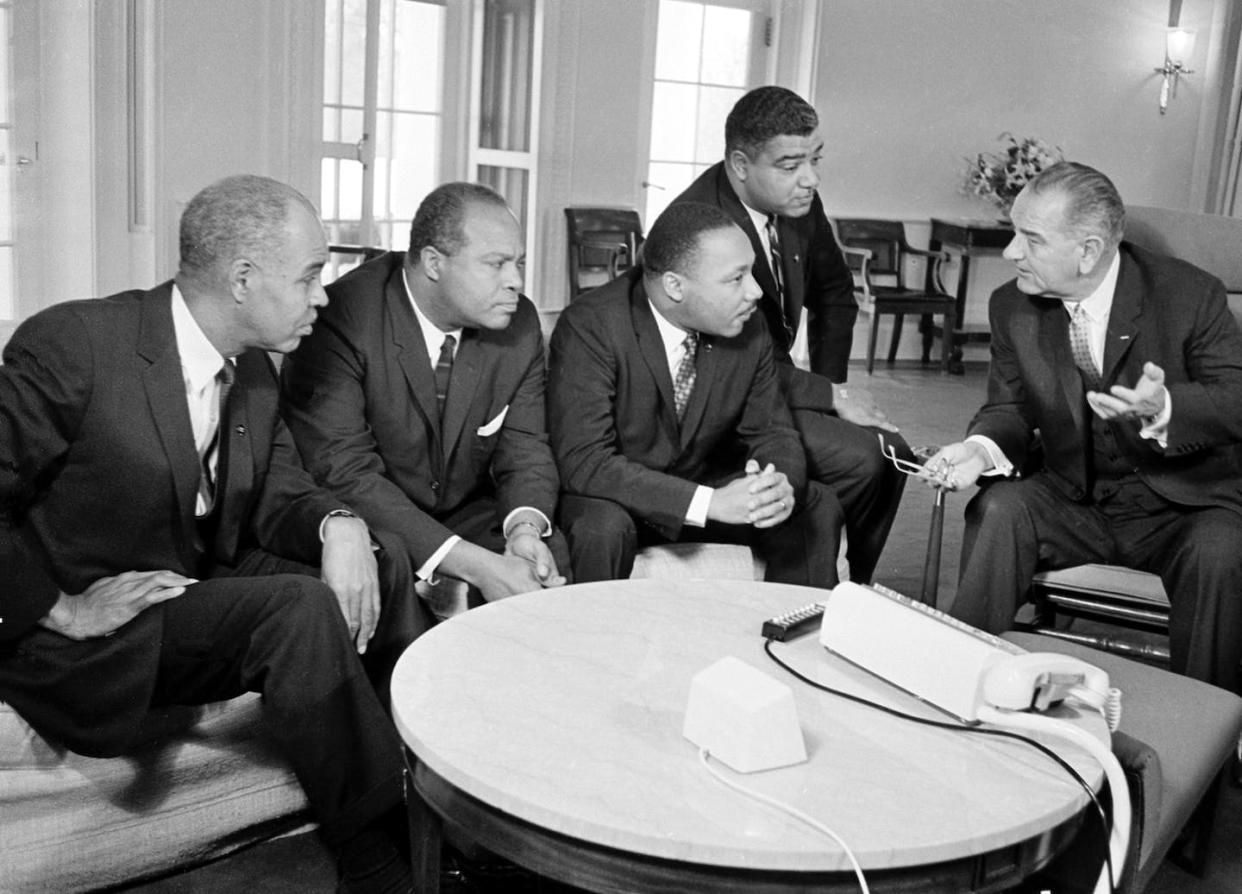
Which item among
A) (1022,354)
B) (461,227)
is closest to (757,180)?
(1022,354)

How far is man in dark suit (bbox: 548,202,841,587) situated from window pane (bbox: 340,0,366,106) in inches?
119

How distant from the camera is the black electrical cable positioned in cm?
168

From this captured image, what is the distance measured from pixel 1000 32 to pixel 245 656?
791cm

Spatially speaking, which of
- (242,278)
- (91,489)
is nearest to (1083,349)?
(242,278)

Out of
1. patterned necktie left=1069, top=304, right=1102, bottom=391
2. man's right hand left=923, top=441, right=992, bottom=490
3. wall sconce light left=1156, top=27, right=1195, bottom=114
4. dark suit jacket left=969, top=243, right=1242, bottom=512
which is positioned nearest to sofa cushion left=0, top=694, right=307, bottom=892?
man's right hand left=923, top=441, right=992, bottom=490

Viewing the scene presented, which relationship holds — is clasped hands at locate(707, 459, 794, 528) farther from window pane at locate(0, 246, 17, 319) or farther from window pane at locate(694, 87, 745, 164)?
window pane at locate(694, 87, 745, 164)

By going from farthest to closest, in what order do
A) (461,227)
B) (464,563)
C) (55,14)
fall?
(55,14) < (461,227) < (464,563)

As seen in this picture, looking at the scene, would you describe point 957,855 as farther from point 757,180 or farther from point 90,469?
point 757,180

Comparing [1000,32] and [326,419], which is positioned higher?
[1000,32]

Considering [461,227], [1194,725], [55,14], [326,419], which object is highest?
[55,14]

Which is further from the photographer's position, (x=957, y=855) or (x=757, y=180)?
(x=757, y=180)

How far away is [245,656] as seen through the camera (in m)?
2.20

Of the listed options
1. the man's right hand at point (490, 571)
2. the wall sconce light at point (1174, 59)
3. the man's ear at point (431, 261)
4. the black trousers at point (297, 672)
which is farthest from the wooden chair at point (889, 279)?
the black trousers at point (297, 672)

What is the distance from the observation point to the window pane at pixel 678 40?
316 inches
